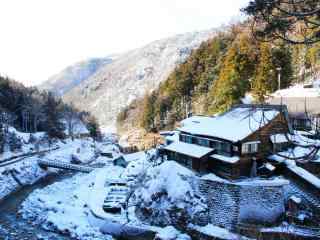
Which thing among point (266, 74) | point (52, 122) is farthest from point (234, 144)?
point (52, 122)

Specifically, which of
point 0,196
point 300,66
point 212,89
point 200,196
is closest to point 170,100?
point 212,89

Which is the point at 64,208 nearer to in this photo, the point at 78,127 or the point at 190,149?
the point at 190,149

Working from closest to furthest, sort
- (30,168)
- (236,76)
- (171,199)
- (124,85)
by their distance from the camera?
(171,199), (30,168), (236,76), (124,85)

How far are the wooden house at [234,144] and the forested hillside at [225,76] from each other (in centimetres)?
514

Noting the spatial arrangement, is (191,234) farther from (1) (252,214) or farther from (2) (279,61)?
(2) (279,61)

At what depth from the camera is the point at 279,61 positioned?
38.9 metres

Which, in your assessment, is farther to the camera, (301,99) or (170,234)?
(301,99)

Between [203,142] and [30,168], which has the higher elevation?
[203,142]

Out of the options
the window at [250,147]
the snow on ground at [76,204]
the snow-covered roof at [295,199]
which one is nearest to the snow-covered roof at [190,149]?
the window at [250,147]

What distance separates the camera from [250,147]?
76.0 feet

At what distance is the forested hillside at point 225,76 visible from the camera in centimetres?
3838

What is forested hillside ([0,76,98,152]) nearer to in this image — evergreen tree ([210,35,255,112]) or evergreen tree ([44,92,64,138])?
evergreen tree ([44,92,64,138])

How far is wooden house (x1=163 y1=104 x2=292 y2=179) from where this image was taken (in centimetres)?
2269

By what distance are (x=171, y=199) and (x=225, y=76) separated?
77.9 ft
